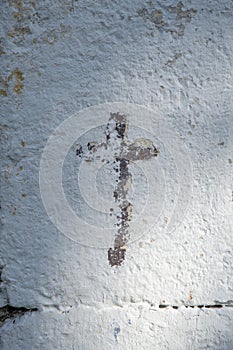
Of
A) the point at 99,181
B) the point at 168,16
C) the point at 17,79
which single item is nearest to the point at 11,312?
the point at 99,181

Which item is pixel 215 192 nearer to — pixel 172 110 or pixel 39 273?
pixel 172 110

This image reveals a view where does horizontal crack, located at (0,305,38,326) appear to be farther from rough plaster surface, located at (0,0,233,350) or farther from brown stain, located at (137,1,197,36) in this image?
brown stain, located at (137,1,197,36)

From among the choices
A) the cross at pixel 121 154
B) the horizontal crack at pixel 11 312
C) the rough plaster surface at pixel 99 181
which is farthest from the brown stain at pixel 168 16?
the horizontal crack at pixel 11 312

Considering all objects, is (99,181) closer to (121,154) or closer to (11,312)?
(121,154)

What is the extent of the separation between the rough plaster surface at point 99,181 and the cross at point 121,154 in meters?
0.04

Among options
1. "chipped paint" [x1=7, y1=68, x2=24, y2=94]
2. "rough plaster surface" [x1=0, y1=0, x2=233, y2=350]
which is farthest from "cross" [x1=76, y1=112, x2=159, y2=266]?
"chipped paint" [x1=7, y1=68, x2=24, y2=94]

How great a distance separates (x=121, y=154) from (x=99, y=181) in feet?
0.22

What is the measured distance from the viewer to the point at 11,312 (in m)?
0.92

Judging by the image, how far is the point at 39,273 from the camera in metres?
0.91

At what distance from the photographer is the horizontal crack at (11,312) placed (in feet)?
3.01

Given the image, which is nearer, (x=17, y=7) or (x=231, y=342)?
(x=17, y=7)

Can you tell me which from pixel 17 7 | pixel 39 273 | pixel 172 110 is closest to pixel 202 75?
pixel 172 110

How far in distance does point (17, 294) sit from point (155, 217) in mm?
311

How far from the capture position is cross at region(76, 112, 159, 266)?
890 mm
